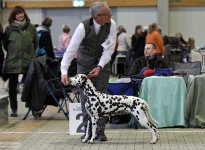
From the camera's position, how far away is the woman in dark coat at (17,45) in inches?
320

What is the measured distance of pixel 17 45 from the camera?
8.18 m

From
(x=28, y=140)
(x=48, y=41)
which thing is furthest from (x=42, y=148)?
(x=48, y=41)

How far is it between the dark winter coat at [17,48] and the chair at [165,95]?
6.32 ft

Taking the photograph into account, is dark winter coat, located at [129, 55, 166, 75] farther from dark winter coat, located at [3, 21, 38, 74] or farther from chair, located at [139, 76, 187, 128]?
dark winter coat, located at [3, 21, 38, 74]

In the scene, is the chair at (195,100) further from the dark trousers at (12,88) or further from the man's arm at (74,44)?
the dark trousers at (12,88)

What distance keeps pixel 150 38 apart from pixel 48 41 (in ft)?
13.4

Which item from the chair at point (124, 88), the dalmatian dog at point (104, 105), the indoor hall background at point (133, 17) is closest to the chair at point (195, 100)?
A: the chair at point (124, 88)

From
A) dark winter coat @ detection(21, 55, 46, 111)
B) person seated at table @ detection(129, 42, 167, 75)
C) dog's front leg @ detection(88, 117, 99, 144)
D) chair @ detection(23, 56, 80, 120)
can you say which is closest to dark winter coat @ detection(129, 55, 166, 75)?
person seated at table @ detection(129, 42, 167, 75)

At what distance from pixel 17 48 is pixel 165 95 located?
7.63 ft

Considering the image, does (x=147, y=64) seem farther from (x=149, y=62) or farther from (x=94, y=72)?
(x=94, y=72)

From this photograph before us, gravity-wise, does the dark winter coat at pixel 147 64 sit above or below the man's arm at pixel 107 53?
below

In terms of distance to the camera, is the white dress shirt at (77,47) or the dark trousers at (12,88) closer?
the white dress shirt at (77,47)

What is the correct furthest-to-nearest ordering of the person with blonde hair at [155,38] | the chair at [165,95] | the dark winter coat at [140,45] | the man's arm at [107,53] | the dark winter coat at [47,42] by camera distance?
the dark winter coat at [140,45] → the person with blonde hair at [155,38] → the dark winter coat at [47,42] → the chair at [165,95] → the man's arm at [107,53]

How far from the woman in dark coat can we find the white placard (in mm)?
1729
